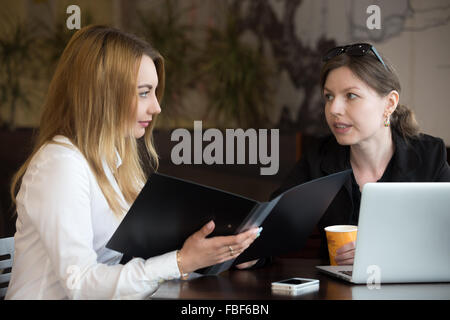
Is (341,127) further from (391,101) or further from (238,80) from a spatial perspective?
(238,80)

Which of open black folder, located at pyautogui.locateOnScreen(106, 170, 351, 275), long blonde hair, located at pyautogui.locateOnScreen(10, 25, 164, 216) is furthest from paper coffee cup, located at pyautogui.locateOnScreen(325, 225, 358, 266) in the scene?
long blonde hair, located at pyautogui.locateOnScreen(10, 25, 164, 216)

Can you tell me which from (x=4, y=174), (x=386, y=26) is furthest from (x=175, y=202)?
(x=4, y=174)

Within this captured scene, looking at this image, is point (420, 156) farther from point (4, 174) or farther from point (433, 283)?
point (4, 174)

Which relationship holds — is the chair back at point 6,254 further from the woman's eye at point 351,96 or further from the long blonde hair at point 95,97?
the woman's eye at point 351,96

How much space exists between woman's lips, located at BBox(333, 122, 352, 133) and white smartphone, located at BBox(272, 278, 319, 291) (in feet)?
2.97

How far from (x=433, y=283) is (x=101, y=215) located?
0.92 metres

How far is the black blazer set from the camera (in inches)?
84.7

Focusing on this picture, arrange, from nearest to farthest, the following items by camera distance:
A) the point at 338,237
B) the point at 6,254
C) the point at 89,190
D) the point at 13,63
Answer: the point at 89,190 < the point at 338,237 < the point at 6,254 < the point at 13,63

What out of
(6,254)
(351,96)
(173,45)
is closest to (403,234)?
(351,96)

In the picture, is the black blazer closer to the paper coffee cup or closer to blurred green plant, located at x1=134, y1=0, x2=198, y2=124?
the paper coffee cup

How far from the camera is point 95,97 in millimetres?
1562

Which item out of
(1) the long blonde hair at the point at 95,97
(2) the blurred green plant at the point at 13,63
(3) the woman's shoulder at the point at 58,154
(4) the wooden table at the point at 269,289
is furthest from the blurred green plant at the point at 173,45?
(4) the wooden table at the point at 269,289

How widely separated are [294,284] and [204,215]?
28 centimetres

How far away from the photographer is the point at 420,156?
2186mm
